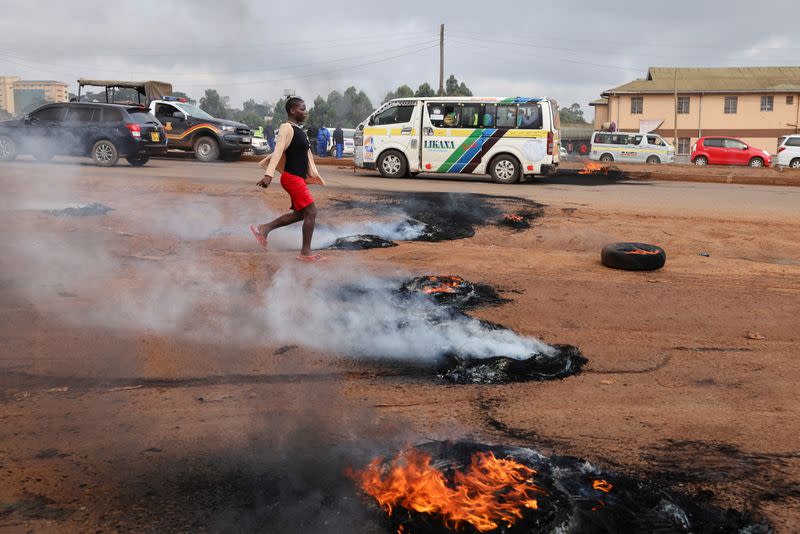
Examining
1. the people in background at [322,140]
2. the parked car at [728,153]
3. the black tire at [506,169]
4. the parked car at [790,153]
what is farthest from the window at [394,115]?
the parked car at [790,153]

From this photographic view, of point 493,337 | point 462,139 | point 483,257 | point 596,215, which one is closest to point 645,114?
point 462,139

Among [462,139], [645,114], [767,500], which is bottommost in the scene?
[767,500]

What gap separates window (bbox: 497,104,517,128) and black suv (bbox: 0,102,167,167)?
8.13 m

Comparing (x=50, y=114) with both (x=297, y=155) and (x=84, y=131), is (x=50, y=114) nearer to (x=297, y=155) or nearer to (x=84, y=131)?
(x=84, y=131)

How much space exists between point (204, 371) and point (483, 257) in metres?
4.25

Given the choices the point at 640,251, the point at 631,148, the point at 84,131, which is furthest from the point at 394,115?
the point at 631,148

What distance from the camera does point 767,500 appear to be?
2.94m

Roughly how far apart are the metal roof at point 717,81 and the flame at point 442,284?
134 feet

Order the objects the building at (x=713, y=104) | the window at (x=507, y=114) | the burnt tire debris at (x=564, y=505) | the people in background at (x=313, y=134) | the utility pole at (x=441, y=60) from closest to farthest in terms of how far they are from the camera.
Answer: the burnt tire debris at (x=564, y=505), the window at (x=507, y=114), the people in background at (x=313, y=134), the utility pole at (x=441, y=60), the building at (x=713, y=104)

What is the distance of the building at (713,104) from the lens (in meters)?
42.5

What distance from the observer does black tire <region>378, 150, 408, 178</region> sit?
54.9 ft

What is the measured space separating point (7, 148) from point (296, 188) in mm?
11410

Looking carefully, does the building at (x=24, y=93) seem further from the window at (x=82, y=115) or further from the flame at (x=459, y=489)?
the flame at (x=459, y=489)

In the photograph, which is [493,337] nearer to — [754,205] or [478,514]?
[478,514]
